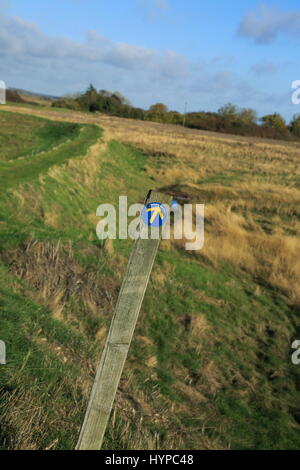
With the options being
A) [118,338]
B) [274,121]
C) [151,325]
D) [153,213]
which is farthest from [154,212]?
[274,121]

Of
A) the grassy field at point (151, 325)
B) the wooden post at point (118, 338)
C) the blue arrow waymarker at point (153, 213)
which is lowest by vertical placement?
the grassy field at point (151, 325)

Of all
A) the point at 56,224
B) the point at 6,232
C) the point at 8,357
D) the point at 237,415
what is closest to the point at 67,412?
the point at 8,357

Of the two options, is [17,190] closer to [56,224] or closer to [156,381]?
[56,224]

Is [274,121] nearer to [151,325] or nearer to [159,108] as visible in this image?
[159,108]

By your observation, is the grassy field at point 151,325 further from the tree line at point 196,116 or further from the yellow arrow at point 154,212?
the tree line at point 196,116

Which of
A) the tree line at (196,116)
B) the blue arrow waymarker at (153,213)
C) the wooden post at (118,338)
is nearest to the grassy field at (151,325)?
the wooden post at (118,338)

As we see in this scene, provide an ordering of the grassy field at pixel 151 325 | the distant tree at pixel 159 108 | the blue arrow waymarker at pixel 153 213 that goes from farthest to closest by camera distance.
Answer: the distant tree at pixel 159 108 < the grassy field at pixel 151 325 < the blue arrow waymarker at pixel 153 213

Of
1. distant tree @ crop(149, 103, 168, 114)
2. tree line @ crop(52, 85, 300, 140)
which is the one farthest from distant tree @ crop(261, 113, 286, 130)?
distant tree @ crop(149, 103, 168, 114)
